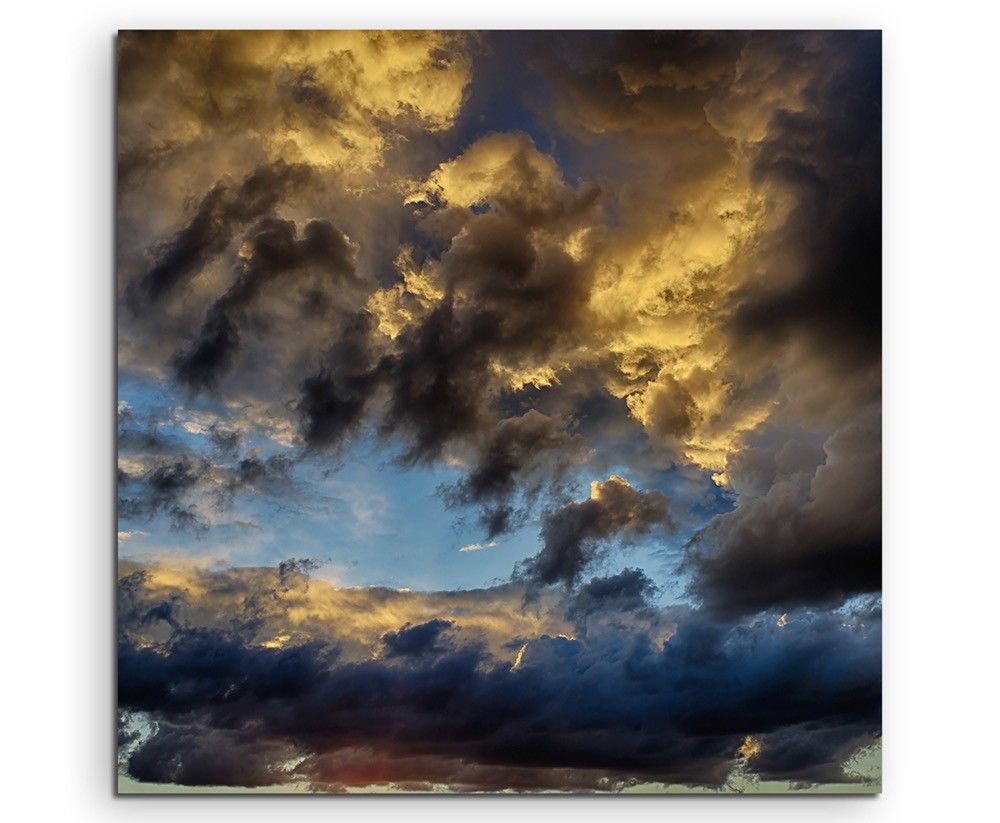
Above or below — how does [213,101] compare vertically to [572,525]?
above

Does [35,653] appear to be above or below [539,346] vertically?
below

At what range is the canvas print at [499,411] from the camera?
3.90 meters

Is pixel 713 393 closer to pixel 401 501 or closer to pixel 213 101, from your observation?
pixel 401 501

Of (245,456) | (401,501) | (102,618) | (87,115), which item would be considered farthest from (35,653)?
(87,115)

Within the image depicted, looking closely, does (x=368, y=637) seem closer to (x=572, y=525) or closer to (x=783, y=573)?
(x=572, y=525)

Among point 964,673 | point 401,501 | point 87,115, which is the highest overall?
point 87,115

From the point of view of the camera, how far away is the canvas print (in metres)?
3.90

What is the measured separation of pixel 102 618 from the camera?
→ 3965 mm

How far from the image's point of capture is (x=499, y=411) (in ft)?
12.9

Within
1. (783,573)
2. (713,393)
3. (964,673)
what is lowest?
(964,673)

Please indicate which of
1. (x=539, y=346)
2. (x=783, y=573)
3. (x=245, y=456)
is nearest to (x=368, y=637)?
(x=245, y=456)

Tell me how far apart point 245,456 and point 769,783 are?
1.94 m

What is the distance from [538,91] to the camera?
156 inches

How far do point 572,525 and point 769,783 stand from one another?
39.8 inches
